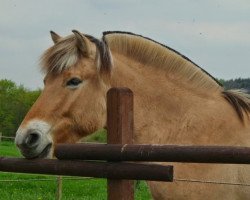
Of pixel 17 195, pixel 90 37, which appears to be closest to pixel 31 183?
pixel 17 195

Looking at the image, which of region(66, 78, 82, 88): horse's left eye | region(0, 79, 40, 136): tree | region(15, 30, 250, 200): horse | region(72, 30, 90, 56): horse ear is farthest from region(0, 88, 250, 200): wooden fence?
region(0, 79, 40, 136): tree

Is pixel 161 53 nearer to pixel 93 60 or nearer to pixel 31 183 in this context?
pixel 93 60

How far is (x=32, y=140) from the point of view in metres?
4.12

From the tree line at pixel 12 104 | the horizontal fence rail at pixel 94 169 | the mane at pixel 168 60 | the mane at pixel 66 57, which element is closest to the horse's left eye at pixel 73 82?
the mane at pixel 66 57

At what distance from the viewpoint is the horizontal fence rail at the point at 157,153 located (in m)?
2.70

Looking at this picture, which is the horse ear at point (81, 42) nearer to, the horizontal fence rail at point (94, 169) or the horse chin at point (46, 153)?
the horse chin at point (46, 153)

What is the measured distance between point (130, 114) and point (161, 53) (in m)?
1.82

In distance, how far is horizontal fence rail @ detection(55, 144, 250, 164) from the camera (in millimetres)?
2701

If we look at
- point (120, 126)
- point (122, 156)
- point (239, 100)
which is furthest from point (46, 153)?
point (239, 100)

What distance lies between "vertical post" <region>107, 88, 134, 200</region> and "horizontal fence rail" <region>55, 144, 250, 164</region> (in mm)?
109

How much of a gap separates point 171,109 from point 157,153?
65.9 inches

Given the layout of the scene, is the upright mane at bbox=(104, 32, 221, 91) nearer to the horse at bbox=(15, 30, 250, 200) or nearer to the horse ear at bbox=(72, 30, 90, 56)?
the horse at bbox=(15, 30, 250, 200)

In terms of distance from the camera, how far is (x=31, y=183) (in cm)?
1534

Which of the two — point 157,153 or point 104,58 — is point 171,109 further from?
point 157,153
